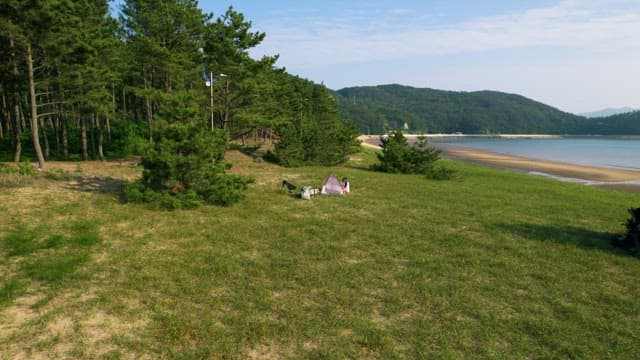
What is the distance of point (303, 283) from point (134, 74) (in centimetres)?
2872

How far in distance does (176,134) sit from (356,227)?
723 cm

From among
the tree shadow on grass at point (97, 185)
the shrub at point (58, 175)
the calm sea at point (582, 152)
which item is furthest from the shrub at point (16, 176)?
the calm sea at point (582, 152)

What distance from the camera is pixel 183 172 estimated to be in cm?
1365

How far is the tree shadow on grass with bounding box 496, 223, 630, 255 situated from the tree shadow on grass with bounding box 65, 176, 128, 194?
1493cm

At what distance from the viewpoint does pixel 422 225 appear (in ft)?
41.4

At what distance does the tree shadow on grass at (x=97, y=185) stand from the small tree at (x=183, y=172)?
2.16 m

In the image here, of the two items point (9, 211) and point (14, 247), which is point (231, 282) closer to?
point (14, 247)

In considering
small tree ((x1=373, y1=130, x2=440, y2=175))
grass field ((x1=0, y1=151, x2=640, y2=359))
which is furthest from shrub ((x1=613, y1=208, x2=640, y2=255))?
small tree ((x1=373, y1=130, x2=440, y2=175))

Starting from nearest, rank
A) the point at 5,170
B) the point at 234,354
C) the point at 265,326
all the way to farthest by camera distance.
→ the point at 234,354
the point at 265,326
the point at 5,170

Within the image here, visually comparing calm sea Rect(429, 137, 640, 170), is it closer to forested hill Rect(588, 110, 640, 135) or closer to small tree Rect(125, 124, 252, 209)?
small tree Rect(125, 124, 252, 209)

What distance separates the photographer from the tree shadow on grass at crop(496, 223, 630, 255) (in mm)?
10930

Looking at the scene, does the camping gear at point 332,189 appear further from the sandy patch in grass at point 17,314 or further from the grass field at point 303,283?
the sandy patch in grass at point 17,314

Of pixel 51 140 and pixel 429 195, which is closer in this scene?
pixel 429 195

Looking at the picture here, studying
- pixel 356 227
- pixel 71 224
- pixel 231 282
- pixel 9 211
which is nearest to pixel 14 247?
pixel 71 224
